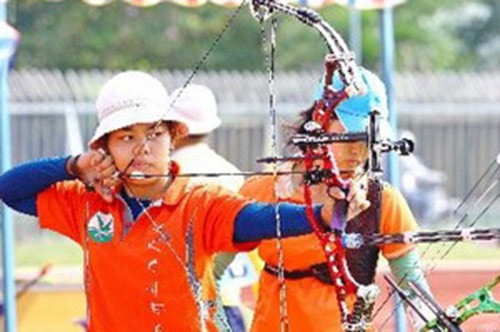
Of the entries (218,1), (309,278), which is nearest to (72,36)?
(218,1)

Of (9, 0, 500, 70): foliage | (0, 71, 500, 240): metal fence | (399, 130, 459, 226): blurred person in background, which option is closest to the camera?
(0, 71, 500, 240): metal fence

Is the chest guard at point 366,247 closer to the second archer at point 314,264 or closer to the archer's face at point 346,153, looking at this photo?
the second archer at point 314,264

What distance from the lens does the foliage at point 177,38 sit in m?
26.1

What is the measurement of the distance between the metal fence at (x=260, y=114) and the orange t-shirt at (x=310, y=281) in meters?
13.7

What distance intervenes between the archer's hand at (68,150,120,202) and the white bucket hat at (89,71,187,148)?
0.26 ft

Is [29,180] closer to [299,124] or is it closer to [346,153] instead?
[299,124]

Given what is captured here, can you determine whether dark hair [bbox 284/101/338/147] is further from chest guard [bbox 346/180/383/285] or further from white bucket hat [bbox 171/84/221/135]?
white bucket hat [bbox 171/84/221/135]

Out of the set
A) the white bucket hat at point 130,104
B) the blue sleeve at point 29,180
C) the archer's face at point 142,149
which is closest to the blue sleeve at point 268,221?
the archer's face at point 142,149

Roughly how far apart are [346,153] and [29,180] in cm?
89

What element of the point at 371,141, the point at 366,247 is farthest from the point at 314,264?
the point at 371,141

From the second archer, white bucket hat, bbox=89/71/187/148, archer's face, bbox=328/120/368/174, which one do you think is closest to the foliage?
the second archer

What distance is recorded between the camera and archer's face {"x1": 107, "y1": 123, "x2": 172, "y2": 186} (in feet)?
16.2

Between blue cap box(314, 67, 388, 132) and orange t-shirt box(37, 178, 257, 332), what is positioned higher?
blue cap box(314, 67, 388, 132)

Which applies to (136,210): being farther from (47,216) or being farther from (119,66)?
(119,66)
